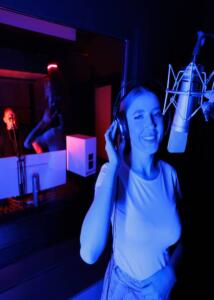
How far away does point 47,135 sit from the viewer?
2.03 m

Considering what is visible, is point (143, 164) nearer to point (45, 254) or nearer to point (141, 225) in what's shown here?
point (141, 225)

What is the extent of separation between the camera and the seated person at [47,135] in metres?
1.88

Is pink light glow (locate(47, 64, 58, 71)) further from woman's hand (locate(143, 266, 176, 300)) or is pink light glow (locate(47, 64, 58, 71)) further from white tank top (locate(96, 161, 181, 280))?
woman's hand (locate(143, 266, 176, 300))

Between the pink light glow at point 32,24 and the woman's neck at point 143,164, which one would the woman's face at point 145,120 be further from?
the pink light glow at point 32,24

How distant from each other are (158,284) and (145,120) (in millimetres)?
708

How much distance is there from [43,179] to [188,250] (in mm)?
1381

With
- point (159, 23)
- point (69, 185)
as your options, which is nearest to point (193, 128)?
point (159, 23)

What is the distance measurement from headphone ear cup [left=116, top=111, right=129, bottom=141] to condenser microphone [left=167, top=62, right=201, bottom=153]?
0.26 metres

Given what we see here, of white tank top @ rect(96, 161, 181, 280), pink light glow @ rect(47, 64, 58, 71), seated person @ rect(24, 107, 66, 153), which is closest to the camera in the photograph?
white tank top @ rect(96, 161, 181, 280)

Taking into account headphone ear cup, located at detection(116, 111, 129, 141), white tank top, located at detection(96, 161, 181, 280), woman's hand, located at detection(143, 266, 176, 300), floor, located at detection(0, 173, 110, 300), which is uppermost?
headphone ear cup, located at detection(116, 111, 129, 141)

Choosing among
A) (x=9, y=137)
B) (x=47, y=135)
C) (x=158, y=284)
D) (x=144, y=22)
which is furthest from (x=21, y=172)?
(x=144, y=22)

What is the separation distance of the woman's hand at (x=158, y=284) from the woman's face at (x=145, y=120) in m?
0.55

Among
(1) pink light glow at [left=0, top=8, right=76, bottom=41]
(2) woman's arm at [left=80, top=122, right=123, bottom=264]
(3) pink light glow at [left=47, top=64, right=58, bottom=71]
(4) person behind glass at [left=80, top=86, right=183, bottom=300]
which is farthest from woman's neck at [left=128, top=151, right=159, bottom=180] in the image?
(3) pink light glow at [left=47, top=64, right=58, bottom=71]

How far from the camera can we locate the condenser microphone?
33.0 inches
